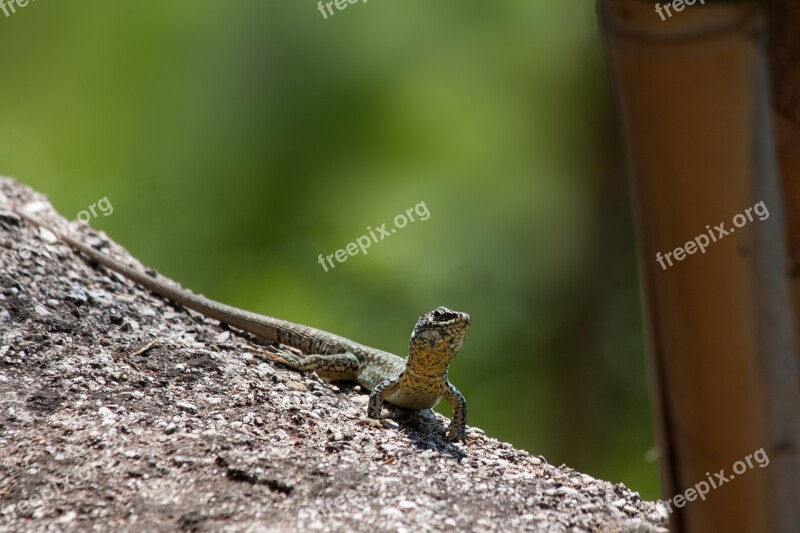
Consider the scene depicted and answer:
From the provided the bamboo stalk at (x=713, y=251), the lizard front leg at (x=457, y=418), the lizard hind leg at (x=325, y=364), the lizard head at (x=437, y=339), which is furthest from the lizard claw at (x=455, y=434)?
the bamboo stalk at (x=713, y=251)

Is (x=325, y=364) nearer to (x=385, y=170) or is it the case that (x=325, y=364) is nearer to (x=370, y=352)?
(x=370, y=352)

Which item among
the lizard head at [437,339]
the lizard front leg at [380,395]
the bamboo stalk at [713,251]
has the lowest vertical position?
the bamboo stalk at [713,251]

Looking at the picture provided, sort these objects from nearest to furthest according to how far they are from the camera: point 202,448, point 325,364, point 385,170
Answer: point 202,448
point 325,364
point 385,170

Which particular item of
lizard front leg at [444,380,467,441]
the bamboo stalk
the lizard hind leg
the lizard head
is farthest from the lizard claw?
the bamboo stalk

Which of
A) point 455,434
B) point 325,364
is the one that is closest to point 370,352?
point 325,364

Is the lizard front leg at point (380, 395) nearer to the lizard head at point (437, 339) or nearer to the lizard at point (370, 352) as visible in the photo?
the lizard at point (370, 352)

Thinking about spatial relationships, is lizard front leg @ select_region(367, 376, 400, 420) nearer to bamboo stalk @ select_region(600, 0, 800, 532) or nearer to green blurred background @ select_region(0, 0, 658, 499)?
bamboo stalk @ select_region(600, 0, 800, 532)
